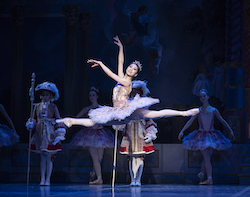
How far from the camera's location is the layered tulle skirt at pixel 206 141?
758cm

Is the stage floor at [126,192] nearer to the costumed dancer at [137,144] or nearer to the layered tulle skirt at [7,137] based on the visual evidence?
the costumed dancer at [137,144]

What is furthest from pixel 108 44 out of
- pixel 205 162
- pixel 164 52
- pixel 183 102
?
pixel 205 162

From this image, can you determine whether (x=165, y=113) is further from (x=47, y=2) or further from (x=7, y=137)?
(x=47, y=2)

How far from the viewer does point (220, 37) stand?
921 cm

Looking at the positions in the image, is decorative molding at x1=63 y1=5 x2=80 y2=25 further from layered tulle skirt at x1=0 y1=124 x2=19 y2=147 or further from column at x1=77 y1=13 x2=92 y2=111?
layered tulle skirt at x1=0 y1=124 x2=19 y2=147

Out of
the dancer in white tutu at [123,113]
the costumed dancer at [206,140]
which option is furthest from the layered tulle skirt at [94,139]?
the dancer in white tutu at [123,113]

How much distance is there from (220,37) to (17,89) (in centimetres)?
437

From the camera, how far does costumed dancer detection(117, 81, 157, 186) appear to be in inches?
279

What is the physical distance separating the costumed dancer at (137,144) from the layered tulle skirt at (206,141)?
931 millimetres

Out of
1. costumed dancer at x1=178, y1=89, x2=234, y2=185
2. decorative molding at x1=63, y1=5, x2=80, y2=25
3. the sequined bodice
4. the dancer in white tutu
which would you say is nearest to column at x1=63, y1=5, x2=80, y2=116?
decorative molding at x1=63, y1=5, x2=80, y2=25

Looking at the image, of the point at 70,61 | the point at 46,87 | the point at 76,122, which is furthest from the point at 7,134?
the point at 76,122

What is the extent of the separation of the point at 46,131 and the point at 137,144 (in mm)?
1526

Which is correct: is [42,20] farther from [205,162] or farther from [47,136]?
[205,162]

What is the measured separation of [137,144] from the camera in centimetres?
715
